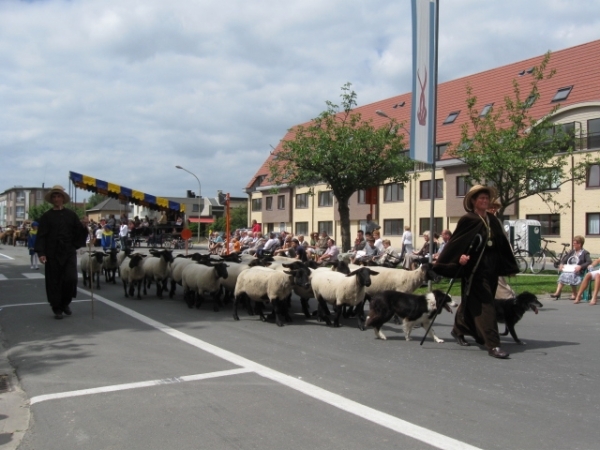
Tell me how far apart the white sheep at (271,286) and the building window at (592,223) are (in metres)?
28.7

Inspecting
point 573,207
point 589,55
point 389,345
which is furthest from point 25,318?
point 589,55

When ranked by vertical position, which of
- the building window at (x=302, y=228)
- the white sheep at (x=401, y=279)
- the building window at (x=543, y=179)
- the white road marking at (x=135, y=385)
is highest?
the building window at (x=543, y=179)

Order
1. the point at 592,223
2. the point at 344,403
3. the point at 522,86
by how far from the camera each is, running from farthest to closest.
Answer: the point at 522,86
the point at 592,223
the point at 344,403

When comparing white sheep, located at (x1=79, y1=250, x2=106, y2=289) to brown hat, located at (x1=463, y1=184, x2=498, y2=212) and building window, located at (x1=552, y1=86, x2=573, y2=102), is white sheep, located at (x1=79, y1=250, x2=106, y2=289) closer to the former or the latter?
brown hat, located at (x1=463, y1=184, x2=498, y2=212)

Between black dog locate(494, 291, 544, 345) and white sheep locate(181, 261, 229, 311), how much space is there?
17.6 ft

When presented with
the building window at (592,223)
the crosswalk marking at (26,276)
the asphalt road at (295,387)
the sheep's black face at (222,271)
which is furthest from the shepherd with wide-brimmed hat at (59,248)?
the building window at (592,223)

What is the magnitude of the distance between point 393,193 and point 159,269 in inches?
1364

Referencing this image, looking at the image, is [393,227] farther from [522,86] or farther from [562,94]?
[562,94]

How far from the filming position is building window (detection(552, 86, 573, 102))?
3647 centimetres

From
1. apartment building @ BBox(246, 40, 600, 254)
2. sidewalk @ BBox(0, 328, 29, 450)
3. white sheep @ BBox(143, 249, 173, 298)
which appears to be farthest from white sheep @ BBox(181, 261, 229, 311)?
apartment building @ BBox(246, 40, 600, 254)

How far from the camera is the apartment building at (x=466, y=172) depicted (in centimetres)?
3388

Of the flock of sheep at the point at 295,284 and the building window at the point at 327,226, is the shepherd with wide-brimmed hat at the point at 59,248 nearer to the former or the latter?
the flock of sheep at the point at 295,284

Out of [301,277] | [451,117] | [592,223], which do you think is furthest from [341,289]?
[451,117]

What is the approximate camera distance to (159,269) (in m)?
13.7
